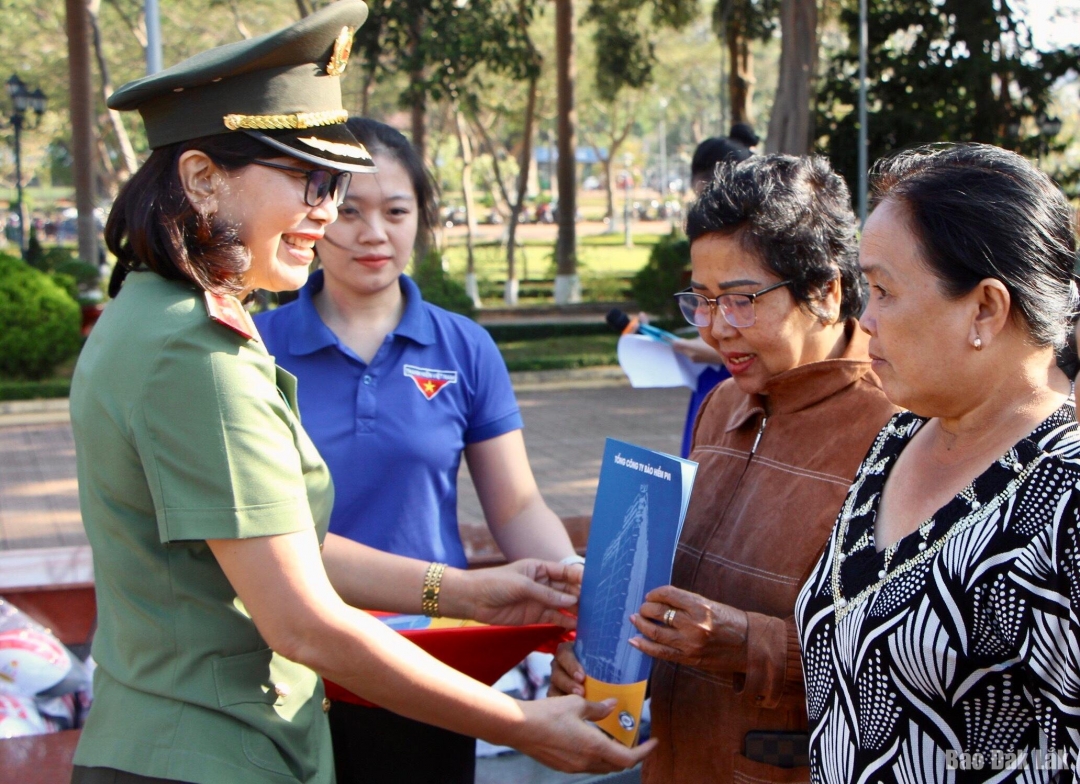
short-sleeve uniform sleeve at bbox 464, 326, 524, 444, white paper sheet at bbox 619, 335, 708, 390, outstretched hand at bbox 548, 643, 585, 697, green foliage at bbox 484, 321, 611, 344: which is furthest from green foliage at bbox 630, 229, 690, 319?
outstretched hand at bbox 548, 643, 585, 697

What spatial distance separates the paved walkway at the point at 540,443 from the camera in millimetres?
8297

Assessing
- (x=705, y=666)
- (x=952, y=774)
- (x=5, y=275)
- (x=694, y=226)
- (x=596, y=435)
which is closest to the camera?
(x=952, y=774)

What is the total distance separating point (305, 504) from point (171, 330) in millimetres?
317

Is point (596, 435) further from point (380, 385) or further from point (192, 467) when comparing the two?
point (192, 467)

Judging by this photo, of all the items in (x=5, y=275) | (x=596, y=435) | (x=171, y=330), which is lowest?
(x=596, y=435)

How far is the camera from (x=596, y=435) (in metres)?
11.4

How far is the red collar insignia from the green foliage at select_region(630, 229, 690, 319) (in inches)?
619

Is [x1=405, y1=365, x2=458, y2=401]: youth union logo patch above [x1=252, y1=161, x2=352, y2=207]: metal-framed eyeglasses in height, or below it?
below

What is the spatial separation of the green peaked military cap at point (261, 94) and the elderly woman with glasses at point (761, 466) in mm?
765

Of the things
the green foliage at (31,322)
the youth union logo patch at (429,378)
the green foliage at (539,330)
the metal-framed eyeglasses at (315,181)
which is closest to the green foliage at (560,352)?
the green foliage at (539,330)

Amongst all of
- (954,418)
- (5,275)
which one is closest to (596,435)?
(5,275)

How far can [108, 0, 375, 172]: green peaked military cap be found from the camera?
5.41 feet

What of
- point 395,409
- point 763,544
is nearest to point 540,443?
point 395,409

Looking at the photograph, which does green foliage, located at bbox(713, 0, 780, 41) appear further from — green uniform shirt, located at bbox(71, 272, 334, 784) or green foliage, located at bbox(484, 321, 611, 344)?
green uniform shirt, located at bbox(71, 272, 334, 784)
